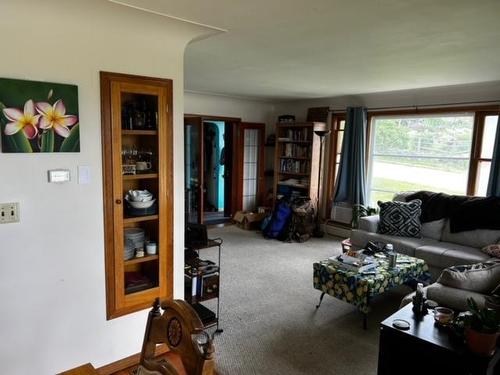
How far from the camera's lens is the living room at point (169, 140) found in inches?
78.2

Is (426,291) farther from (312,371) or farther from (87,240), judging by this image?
(87,240)

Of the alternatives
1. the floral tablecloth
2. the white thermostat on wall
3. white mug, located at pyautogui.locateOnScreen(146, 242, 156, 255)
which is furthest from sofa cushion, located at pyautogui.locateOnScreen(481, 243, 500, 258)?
the white thermostat on wall

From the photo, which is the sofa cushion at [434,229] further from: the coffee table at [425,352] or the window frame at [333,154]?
the coffee table at [425,352]

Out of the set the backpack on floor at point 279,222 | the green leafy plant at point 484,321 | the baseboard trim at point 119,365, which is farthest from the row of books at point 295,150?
the green leafy plant at point 484,321

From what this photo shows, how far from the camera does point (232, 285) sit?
396 centimetres

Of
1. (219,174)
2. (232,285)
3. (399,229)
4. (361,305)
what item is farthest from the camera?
(219,174)

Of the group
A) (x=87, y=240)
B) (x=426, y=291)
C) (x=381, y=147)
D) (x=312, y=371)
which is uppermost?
(x=381, y=147)

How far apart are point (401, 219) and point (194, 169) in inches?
152

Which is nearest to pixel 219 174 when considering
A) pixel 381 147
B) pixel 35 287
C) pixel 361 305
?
pixel 381 147

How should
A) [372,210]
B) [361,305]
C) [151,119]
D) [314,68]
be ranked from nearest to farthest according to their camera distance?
[151,119], [361,305], [314,68], [372,210]

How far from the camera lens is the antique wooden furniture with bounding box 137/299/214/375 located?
2.94ft

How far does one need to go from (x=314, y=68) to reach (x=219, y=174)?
4122 mm

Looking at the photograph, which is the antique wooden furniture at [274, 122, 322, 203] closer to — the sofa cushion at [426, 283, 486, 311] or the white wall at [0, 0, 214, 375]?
the sofa cushion at [426, 283, 486, 311]

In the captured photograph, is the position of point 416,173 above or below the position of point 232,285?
above
